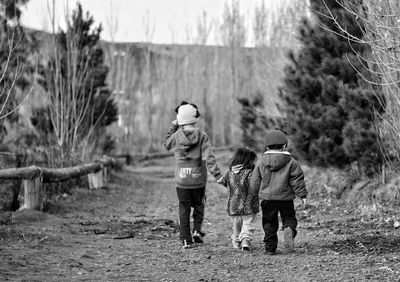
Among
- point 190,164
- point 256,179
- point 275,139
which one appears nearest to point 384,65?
point 275,139

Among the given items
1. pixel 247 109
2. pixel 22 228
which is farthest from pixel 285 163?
pixel 247 109

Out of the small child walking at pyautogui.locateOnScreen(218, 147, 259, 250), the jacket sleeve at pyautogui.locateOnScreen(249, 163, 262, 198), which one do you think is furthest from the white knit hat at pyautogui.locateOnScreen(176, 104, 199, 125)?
the jacket sleeve at pyautogui.locateOnScreen(249, 163, 262, 198)

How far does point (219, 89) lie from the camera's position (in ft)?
194

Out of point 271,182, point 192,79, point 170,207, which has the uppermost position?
point 192,79

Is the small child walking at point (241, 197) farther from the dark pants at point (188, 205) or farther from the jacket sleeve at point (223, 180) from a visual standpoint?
the dark pants at point (188, 205)

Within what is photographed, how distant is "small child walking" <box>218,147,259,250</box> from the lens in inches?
306

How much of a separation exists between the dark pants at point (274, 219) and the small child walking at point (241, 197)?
0.39 metres

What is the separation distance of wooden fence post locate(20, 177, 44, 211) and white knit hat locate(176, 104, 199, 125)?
369 centimetres

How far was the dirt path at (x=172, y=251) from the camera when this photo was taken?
19.9 feet

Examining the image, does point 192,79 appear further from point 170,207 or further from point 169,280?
point 169,280

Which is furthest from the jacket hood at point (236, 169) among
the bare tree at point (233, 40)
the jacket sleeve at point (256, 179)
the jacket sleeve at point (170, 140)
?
the bare tree at point (233, 40)

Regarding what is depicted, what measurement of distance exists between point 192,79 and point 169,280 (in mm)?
54051

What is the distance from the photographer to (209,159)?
8039mm

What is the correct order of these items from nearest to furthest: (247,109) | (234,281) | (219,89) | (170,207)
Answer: (234,281) < (170,207) < (247,109) < (219,89)
